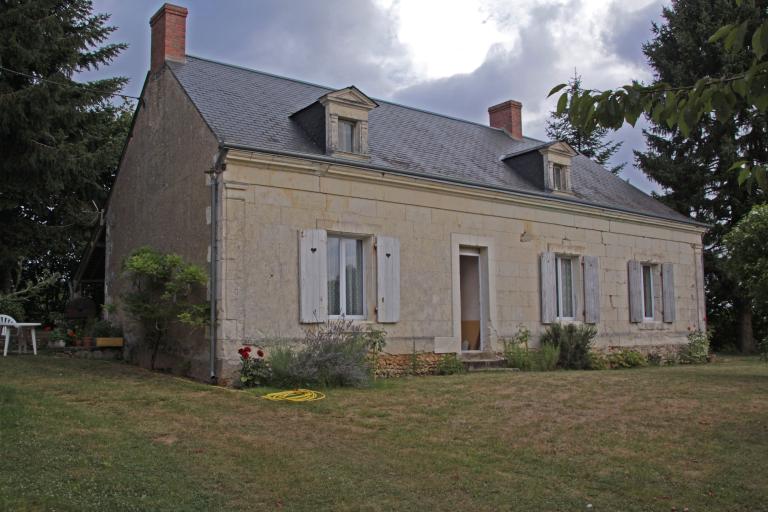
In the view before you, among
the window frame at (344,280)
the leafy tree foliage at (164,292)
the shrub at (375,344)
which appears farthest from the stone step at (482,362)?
the leafy tree foliage at (164,292)

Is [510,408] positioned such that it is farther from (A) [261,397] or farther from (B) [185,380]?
(B) [185,380]

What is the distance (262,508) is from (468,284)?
957 centimetres

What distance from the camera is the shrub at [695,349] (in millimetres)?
16531

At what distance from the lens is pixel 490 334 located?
13.0 meters

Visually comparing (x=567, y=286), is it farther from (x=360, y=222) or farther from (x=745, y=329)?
(x=745, y=329)

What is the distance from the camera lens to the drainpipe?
32.4 ft

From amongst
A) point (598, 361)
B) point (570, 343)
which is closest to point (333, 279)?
point (570, 343)

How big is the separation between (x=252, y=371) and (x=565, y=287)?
7.58 meters

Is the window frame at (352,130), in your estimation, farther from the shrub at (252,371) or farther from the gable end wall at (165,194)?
the shrub at (252,371)

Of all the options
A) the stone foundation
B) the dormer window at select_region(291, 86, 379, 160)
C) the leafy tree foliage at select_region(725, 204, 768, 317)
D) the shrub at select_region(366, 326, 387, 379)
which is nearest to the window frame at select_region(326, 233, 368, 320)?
the shrub at select_region(366, 326, 387, 379)

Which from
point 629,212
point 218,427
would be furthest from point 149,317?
point 629,212

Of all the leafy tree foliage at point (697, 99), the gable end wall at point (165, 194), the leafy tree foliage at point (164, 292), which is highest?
the gable end wall at point (165, 194)

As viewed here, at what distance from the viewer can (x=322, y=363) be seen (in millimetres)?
9297

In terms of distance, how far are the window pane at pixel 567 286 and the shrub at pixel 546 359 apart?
1.60 metres
